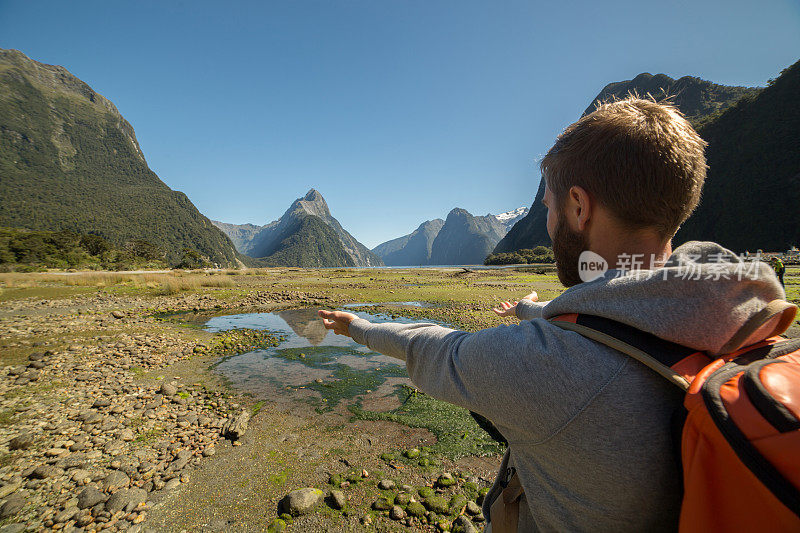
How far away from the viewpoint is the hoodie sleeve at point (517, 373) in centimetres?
117

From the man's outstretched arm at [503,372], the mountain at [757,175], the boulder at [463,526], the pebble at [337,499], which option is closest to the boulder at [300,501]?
the pebble at [337,499]

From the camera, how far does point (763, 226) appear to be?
5638 cm

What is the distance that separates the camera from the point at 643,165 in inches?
53.9

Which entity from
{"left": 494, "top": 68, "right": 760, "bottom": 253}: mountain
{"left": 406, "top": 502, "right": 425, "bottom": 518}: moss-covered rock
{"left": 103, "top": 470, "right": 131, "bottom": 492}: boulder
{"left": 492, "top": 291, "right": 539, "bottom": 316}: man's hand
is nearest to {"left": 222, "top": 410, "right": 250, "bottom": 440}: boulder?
{"left": 103, "top": 470, "right": 131, "bottom": 492}: boulder

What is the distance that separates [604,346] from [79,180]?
712 ft

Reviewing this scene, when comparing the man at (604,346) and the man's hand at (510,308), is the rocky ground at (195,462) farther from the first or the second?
the man at (604,346)

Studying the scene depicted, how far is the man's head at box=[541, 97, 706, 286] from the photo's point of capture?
137 cm

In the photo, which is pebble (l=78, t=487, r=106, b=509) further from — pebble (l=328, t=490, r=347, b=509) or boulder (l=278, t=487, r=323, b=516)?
pebble (l=328, t=490, r=347, b=509)

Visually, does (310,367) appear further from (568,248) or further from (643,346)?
(643,346)

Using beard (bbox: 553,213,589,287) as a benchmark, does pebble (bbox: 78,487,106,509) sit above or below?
below

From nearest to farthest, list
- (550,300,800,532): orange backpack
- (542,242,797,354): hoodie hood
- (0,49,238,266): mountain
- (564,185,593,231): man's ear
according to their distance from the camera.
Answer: (550,300,800,532): orange backpack
(542,242,797,354): hoodie hood
(564,185,593,231): man's ear
(0,49,238,266): mountain

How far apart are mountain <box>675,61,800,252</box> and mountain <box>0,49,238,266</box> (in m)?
163

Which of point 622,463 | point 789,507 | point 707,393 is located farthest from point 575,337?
point 789,507

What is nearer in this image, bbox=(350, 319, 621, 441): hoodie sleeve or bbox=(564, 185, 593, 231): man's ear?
bbox=(350, 319, 621, 441): hoodie sleeve
